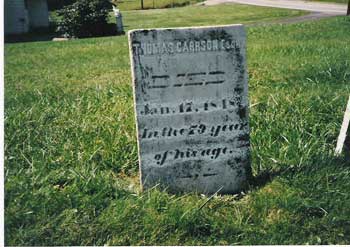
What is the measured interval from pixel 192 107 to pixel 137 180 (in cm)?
67

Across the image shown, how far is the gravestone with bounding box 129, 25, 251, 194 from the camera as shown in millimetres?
2682

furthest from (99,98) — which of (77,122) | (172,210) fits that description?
(172,210)

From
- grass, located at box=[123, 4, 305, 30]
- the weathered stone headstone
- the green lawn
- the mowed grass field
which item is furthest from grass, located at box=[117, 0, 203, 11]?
the weathered stone headstone

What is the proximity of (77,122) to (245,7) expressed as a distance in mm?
4573

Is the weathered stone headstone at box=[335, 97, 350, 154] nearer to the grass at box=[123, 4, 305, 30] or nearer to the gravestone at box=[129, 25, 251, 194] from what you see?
the gravestone at box=[129, 25, 251, 194]

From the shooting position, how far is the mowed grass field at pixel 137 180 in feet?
7.97

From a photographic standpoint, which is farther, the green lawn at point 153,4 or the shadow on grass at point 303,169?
the green lawn at point 153,4

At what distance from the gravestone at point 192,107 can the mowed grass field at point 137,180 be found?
0.48 feet

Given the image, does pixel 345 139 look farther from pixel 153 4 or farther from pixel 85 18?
pixel 85 18

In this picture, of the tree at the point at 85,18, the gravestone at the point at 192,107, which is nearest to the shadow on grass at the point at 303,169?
the gravestone at the point at 192,107

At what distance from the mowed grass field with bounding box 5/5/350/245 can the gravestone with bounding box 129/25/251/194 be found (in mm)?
147

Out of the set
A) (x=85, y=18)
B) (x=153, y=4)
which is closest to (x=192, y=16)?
(x=153, y=4)

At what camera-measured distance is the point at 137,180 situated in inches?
120

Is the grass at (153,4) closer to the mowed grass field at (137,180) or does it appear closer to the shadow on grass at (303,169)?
the mowed grass field at (137,180)
